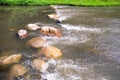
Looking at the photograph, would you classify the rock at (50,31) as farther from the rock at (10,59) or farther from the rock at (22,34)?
the rock at (10,59)

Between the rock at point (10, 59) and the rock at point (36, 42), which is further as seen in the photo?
the rock at point (36, 42)

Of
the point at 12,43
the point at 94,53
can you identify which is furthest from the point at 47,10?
the point at 94,53

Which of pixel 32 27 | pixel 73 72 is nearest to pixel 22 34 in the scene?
pixel 32 27

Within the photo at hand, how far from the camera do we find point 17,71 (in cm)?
1067

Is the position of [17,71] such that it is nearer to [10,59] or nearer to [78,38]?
[10,59]

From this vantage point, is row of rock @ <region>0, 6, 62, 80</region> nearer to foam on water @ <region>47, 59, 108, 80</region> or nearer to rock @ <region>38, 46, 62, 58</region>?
rock @ <region>38, 46, 62, 58</region>

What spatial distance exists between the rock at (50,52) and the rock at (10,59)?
135 cm

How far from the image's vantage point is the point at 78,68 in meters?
11.1

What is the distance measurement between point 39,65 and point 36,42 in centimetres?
305

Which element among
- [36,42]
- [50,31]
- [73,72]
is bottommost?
[73,72]

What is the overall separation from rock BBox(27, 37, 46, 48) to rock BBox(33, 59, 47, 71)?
7.04ft

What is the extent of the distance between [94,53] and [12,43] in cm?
560

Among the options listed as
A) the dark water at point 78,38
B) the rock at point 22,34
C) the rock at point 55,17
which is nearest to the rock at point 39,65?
the dark water at point 78,38

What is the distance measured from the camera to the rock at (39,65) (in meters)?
11.1
